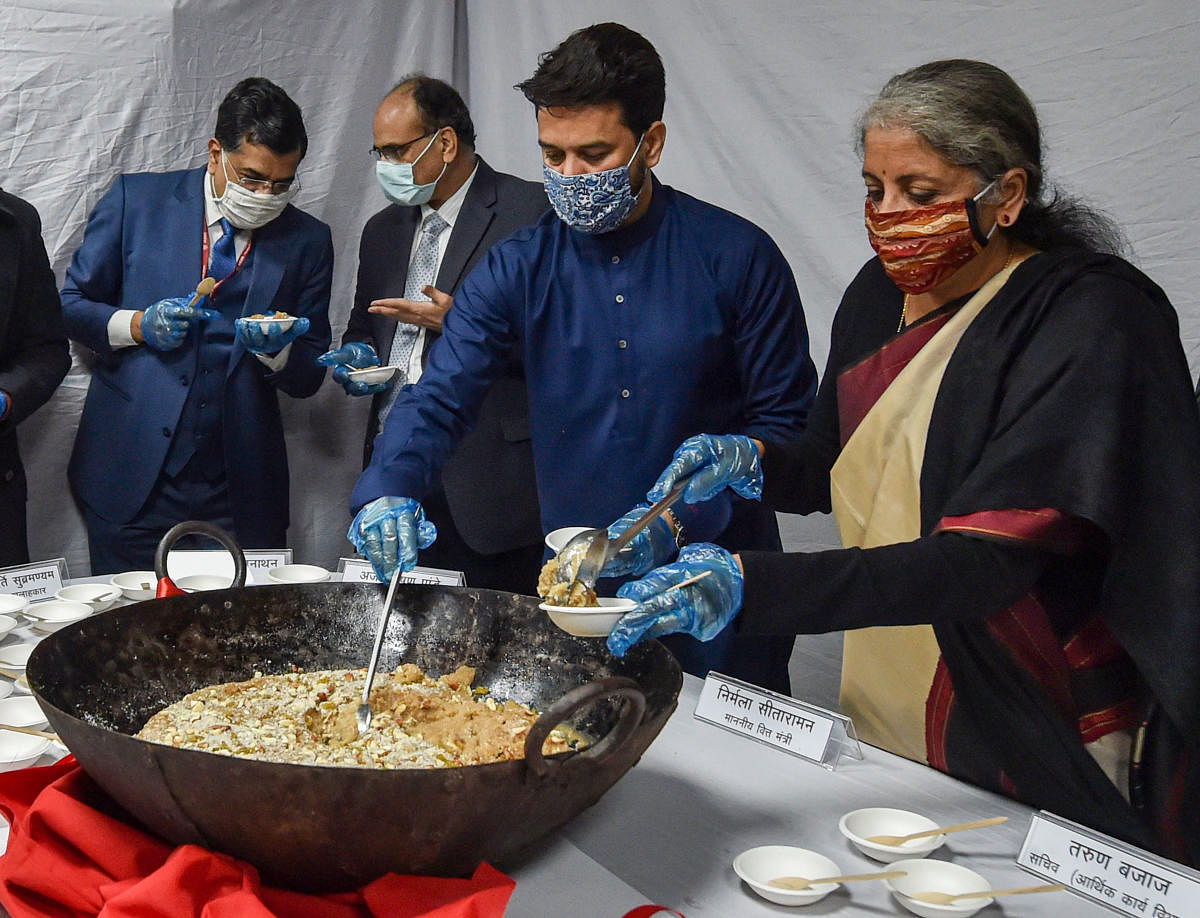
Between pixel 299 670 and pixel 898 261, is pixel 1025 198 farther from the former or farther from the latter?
pixel 299 670

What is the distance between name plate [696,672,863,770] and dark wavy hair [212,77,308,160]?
2092mm

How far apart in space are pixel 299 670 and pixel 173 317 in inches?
67.5

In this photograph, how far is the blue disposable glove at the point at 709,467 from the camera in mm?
1759

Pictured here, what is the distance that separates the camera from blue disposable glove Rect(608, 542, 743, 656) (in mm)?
1292

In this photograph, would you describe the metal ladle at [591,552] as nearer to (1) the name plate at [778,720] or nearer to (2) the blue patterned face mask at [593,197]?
(1) the name plate at [778,720]

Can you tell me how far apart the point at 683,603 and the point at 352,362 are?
2.16 metres

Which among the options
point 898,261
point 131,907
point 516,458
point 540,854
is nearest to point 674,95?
point 516,458

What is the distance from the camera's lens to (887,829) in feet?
4.23

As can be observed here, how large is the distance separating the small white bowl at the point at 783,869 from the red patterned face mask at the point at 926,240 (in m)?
0.84

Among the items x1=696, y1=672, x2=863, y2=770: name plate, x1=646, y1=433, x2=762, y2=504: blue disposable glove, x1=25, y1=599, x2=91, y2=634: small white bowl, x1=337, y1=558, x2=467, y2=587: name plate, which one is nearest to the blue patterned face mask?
x1=646, y1=433, x2=762, y2=504: blue disposable glove

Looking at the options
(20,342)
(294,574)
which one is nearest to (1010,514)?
(294,574)

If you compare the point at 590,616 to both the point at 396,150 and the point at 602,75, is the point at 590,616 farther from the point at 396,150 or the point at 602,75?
the point at 396,150

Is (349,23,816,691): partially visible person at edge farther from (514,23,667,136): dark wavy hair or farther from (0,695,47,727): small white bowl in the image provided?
(0,695,47,727): small white bowl

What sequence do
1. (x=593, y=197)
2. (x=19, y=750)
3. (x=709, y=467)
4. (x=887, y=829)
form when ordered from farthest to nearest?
(x=593, y=197)
(x=709, y=467)
(x=19, y=750)
(x=887, y=829)
